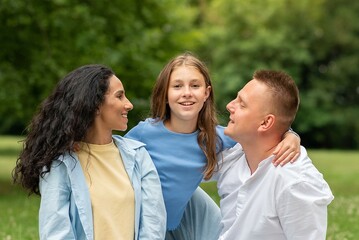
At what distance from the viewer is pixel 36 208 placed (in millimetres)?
12039

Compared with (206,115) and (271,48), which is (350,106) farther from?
(206,115)

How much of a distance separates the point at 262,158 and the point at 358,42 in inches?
1662

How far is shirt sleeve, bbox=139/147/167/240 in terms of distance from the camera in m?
4.77

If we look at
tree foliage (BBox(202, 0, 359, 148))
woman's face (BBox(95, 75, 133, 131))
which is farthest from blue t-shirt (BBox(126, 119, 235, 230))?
tree foliage (BBox(202, 0, 359, 148))

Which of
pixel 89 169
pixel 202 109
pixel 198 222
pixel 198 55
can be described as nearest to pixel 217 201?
pixel 198 55

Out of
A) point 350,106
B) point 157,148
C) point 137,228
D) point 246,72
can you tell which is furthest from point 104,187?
point 350,106

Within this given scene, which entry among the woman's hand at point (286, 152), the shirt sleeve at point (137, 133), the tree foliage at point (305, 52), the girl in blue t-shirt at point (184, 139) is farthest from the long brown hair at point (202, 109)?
the tree foliage at point (305, 52)

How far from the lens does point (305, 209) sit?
13.8ft

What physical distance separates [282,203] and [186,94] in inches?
51.7

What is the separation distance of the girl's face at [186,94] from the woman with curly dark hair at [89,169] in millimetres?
490

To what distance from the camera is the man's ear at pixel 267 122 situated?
Result: 15.2 feet

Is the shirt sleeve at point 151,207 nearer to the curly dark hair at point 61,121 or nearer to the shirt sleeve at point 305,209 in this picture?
the curly dark hair at point 61,121

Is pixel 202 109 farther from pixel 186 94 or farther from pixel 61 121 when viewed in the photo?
pixel 61 121

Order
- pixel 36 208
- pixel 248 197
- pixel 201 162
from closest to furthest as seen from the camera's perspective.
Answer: pixel 248 197, pixel 201 162, pixel 36 208
